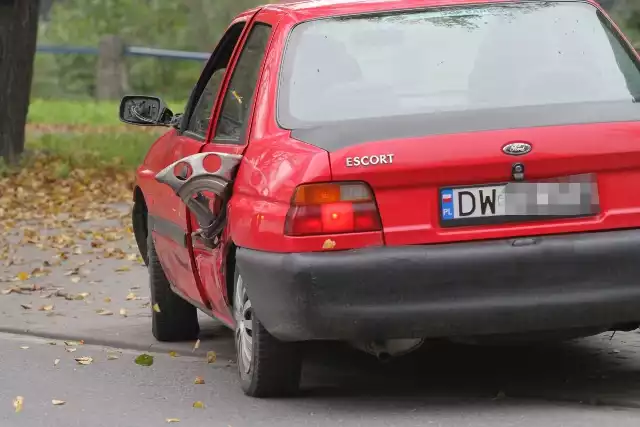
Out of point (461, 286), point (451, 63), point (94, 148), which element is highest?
point (451, 63)

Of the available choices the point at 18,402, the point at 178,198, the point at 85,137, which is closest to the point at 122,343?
the point at 178,198

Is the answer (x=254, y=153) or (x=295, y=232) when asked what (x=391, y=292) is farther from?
(x=254, y=153)

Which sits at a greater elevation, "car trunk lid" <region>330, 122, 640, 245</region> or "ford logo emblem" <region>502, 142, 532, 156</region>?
"ford logo emblem" <region>502, 142, 532, 156</region>

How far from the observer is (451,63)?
6.98m

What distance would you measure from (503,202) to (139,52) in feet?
73.7

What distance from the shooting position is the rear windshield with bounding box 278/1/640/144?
22.3 ft

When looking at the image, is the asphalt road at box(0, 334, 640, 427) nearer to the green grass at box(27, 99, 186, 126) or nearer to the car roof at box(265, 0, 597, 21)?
the car roof at box(265, 0, 597, 21)

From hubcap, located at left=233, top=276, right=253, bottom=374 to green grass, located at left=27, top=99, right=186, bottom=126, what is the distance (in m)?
18.0

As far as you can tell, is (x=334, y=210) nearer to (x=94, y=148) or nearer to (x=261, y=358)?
(x=261, y=358)

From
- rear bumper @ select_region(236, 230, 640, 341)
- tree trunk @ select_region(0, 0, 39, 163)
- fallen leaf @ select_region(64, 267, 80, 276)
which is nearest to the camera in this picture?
rear bumper @ select_region(236, 230, 640, 341)

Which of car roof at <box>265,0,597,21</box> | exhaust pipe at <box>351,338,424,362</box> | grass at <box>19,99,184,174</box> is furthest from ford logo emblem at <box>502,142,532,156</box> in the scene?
grass at <box>19,99,184,174</box>

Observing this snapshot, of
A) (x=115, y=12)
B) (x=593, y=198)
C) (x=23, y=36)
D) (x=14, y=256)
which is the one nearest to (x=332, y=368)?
(x=593, y=198)

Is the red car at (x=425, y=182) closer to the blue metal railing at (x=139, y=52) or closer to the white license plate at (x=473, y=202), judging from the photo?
the white license plate at (x=473, y=202)

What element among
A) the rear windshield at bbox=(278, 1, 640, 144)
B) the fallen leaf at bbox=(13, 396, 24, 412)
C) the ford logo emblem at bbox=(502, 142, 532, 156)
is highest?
the rear windshield at bbox=(278, 1, 640, 144)
